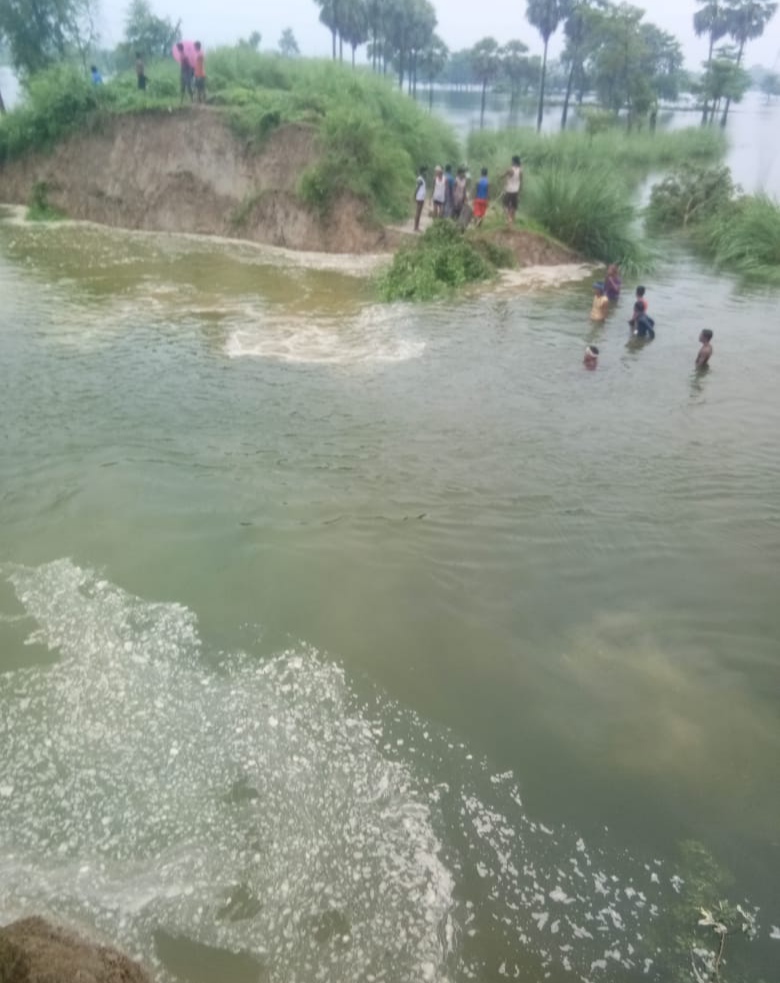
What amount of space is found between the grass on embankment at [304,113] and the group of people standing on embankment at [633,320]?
312 inches

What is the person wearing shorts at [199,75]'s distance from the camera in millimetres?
21125

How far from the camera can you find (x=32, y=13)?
93.3ft

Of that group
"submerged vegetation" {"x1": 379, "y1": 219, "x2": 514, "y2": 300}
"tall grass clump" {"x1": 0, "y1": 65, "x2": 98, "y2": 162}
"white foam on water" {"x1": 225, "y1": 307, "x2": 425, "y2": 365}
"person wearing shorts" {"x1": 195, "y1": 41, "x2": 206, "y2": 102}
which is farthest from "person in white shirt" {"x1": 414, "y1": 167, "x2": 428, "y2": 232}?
"tall grass clump" {"x1": 0, "y1": 65, "x2": 98, "y2": 162}

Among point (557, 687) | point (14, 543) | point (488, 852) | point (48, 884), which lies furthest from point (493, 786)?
point (14, 543)

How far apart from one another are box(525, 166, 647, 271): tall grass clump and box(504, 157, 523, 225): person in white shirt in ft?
3.71

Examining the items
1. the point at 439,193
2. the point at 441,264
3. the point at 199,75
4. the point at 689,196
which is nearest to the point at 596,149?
the point at 689,196

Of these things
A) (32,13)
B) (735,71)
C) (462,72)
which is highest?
(462,72)

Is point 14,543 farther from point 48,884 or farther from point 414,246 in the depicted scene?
point 414,246

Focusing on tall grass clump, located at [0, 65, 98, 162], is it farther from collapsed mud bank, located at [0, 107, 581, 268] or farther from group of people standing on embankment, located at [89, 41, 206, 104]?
group of people standing on embankment, located at [89, 41, 206, 104]

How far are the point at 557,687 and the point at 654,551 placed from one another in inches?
85.7

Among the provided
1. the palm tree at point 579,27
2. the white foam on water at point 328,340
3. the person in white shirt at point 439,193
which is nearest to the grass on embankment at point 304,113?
the person in white shirt at point 439,193

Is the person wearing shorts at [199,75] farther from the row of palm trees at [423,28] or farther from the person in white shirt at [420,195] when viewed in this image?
the row of palm trees at [423,28]

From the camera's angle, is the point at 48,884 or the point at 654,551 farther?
the point at 654,551

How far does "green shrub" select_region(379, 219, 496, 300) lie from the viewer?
1473 cm
